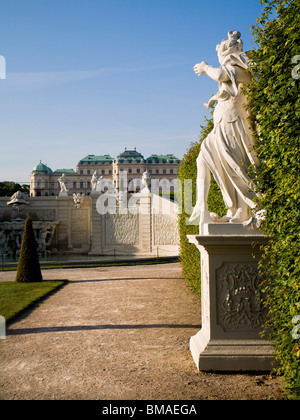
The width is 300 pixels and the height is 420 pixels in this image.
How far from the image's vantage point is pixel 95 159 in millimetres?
91938

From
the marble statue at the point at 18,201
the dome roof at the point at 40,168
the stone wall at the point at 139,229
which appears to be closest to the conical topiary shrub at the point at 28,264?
the stone wall at the point at 139,229

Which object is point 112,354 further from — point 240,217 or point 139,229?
point 139,229

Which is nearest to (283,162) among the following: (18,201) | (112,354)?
(112,354)

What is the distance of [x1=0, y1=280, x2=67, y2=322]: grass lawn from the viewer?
7.17 metres

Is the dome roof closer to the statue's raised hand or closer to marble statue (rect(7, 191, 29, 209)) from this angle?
marble statue (rect(7, 191, 29, 209))

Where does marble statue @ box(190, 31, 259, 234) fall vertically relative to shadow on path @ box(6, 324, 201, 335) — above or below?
above

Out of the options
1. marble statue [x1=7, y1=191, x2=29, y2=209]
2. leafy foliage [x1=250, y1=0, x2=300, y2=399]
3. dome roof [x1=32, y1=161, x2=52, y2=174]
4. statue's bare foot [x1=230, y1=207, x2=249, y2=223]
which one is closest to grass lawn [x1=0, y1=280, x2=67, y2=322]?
statue's bare foot [x1=230, y1=207, x2=249, y2=223]

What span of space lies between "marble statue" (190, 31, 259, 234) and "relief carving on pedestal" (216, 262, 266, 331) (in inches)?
23.1

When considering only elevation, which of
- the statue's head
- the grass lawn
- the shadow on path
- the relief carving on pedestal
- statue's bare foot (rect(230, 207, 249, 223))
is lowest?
the grass lawn

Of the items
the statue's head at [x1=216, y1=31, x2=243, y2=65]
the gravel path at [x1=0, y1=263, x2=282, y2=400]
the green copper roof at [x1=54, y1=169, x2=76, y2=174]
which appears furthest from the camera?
the green copper roof at [x1=54, y1=169, x2=76, y2=174]

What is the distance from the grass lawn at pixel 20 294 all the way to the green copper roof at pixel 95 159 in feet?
270

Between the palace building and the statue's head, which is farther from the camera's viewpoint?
the palace building

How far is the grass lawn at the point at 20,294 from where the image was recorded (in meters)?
7.17
